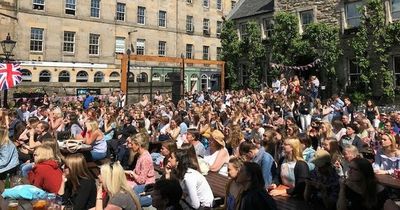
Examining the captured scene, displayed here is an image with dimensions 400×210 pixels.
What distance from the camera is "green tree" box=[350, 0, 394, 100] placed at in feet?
70.5

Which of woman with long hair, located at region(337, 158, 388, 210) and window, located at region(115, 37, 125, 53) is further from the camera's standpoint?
window, located at region(115, 37, 125, 53)

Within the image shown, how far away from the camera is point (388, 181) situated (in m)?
6.43

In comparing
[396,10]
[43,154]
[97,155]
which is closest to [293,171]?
[43,154]

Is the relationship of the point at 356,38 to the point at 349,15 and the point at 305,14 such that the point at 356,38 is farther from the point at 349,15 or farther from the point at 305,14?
the point at 305,14

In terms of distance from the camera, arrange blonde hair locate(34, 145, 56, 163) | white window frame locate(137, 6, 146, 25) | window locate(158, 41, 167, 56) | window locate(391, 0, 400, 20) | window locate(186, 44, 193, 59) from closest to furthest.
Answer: blonde hair locate(34, 145, 56, 163) < window locate(391, 0, 400, 20) < white window frame locate(137, 6, 146, 25) < window locate(158, 41, 167, 56) < window locate(186, 44, 193, 59)

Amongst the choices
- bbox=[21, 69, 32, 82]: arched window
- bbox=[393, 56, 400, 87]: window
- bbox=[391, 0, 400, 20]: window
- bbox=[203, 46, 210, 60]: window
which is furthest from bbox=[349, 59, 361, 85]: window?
bbox=[203, 46, 210, 60]: window

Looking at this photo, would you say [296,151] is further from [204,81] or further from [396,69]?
[204,81]

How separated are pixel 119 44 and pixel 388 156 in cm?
3508

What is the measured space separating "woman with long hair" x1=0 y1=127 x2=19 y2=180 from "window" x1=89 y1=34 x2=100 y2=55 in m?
31.1

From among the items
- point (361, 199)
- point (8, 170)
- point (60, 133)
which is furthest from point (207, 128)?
point (361, 199)

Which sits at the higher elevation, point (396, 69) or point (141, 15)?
point (141, 15)

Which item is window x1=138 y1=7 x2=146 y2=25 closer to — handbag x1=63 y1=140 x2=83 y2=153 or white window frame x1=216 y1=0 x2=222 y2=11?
white window frame x1=216 y1=0 x2=222 y2=11

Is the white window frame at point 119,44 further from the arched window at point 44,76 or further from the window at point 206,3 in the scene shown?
the window at point 206,3

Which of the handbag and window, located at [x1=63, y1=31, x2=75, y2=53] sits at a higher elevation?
window, located at [x1=63, y1=31, x2=75, y2=53]
